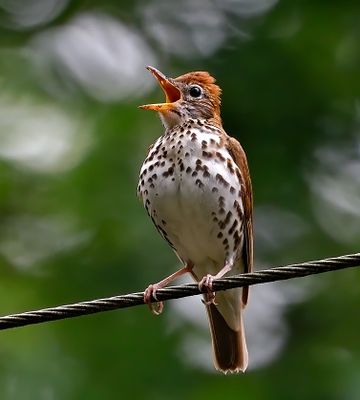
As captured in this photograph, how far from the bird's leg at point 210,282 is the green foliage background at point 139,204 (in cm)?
169

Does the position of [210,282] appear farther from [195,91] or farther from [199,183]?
[195,91]

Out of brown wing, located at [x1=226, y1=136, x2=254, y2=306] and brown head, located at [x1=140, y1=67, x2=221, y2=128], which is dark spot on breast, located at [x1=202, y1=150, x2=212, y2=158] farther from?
brown head, located at [x1=140, y1=67, x2=221, y2=128]

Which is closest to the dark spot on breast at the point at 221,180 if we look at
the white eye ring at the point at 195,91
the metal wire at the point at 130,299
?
the white eye ring at the point at 195,91

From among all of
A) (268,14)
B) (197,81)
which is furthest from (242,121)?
(197,81)

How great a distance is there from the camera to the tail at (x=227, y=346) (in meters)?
7.59

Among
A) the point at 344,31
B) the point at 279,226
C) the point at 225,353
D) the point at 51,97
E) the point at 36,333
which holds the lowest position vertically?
the point at 225,353

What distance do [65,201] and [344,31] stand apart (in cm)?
318

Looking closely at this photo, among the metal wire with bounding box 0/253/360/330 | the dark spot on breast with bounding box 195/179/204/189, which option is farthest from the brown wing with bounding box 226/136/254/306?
the metal wire with bounding box 0/253/360/330

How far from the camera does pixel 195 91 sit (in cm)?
768

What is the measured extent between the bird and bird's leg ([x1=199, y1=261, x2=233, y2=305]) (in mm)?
11

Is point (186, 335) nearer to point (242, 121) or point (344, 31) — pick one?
point (242, 121)

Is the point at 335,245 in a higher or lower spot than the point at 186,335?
higher

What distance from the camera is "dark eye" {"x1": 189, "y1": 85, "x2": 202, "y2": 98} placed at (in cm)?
765

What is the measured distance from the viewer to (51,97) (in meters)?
A: 10.1
